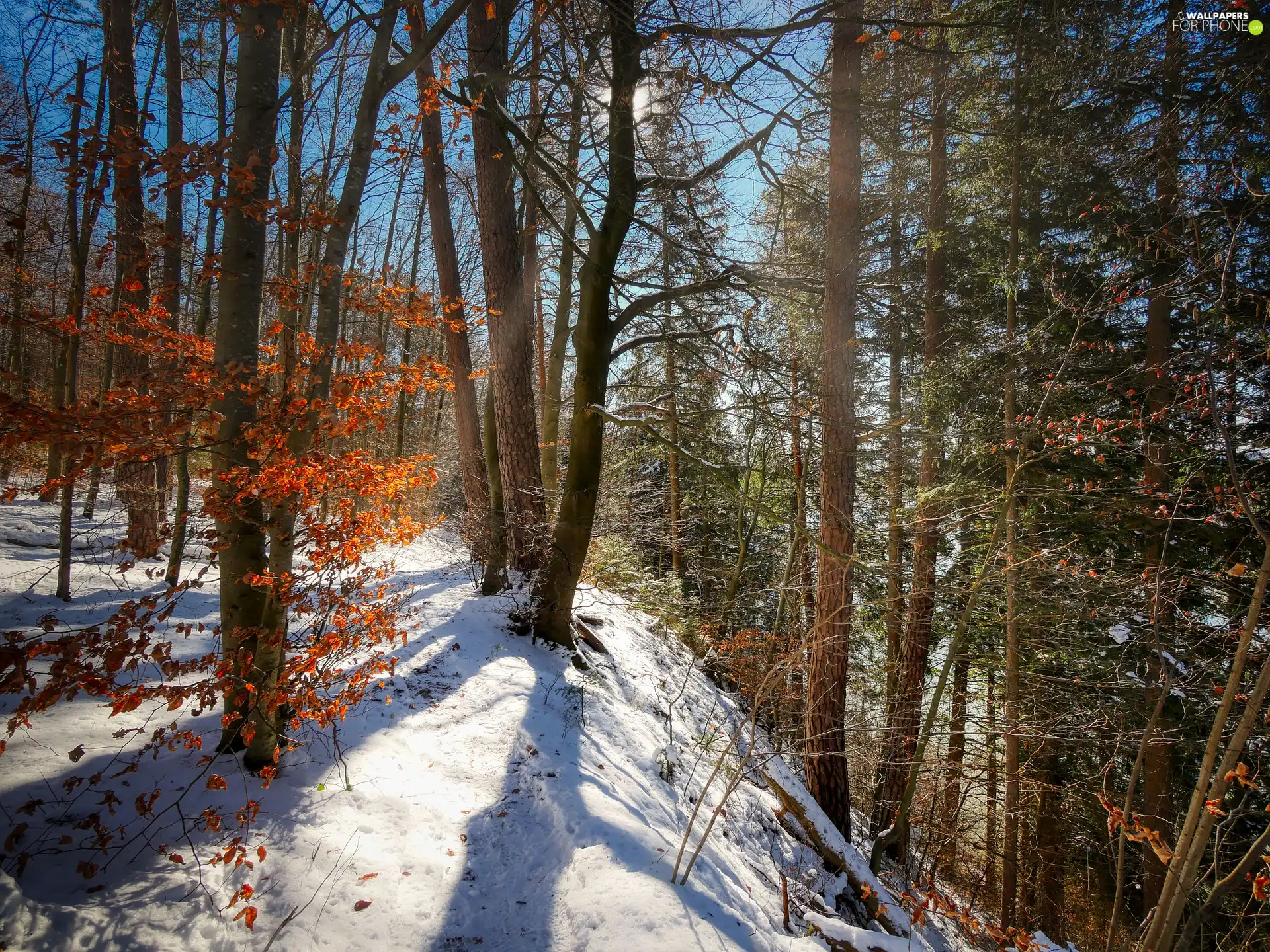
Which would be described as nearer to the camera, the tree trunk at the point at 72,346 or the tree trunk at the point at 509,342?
the tree trunk at the point at 72,346

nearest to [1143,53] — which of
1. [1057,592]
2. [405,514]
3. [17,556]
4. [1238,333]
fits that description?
[1238,333]

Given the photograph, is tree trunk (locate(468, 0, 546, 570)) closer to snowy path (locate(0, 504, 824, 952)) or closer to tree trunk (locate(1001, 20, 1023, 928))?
snowy path (locate(0, 504, 824, 952))

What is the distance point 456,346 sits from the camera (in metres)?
7.41

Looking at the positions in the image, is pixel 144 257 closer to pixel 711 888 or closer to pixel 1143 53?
pixel 711 888

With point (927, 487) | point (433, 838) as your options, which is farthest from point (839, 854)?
point (927, 487)

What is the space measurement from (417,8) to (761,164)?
10.2 feet

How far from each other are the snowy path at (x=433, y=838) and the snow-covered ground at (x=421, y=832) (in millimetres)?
11

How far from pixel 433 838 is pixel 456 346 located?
609 cm

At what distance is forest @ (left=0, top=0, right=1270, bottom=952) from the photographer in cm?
265

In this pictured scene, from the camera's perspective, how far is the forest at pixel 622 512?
265cm

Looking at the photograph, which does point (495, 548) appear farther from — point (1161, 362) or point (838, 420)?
point (1161, 362)

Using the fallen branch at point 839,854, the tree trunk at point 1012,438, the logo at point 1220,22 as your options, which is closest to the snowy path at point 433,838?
the fallen branch at point 839,854

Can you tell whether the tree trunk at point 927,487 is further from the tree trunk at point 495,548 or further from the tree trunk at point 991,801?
the tree trunk at point 495,548

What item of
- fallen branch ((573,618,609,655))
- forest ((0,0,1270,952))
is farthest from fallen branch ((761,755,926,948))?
fallen branch ((573,618,609,655))
